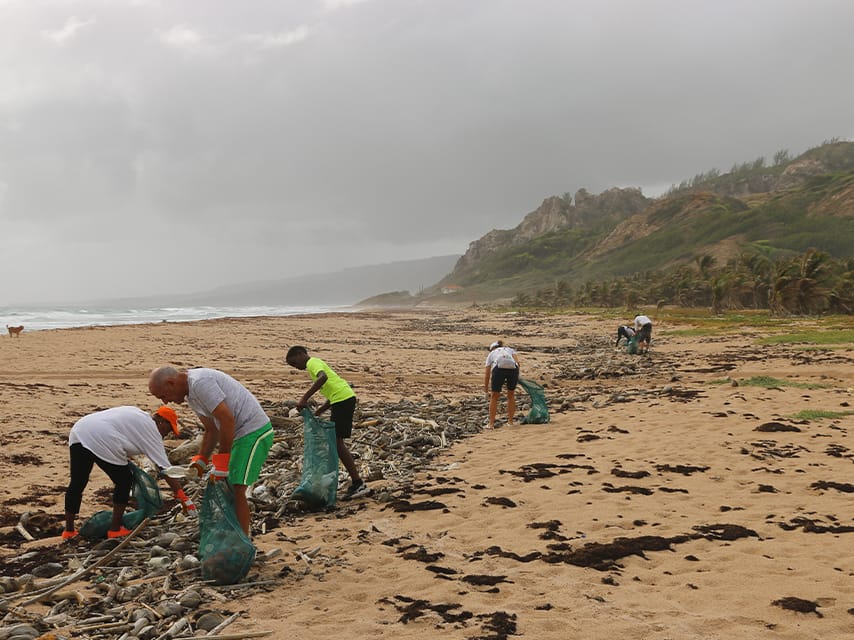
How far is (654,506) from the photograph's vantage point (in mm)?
6012

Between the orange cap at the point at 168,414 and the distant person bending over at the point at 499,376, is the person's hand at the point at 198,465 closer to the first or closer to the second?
the orange cap at the point at 168,414

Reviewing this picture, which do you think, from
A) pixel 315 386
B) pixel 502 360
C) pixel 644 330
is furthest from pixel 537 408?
pixel 644 330

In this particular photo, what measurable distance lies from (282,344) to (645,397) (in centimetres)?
1939

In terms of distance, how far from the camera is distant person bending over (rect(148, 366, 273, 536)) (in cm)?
436

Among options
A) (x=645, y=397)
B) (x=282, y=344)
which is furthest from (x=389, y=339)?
(x=645, y=397)

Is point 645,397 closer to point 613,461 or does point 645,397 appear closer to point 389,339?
point 613,461

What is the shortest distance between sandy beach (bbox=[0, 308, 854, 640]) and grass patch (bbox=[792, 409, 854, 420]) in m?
0.19

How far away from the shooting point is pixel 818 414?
387 inches

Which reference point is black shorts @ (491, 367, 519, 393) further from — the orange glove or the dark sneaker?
the orange glove

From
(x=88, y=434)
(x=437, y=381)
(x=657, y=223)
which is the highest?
(x=657, y=223)

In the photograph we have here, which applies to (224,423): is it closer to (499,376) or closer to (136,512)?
(136,512)

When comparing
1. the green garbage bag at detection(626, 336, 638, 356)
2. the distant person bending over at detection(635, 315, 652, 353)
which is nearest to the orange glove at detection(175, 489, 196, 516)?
the distant person bending over at detection(635, 315, 652, 353)

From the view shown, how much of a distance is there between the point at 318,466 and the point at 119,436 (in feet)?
6.93

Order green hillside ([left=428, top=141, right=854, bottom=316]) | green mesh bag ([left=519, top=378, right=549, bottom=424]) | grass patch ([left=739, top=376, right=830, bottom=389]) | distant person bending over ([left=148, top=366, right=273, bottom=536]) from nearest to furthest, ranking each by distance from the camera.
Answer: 1. distant person bending over ([left=148, top=366, right=273, bottom=536])
2. green mesh bag ([left=519, top=378, right=549, bottom=424])
3. grass patch ([left=739, top=376, right=830, bottom=389])
4. green hillside ([left=428, top=141, right=854, bottom=316])
